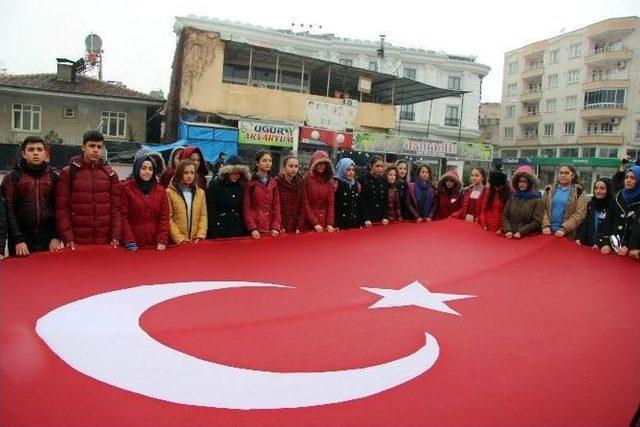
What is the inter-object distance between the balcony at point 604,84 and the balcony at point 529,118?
5.77m

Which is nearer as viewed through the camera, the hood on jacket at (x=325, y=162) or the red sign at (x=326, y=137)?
the hood on jacket at (x=325, y=162)

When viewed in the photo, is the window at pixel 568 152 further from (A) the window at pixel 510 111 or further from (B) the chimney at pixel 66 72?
(B) the chimney at pixel 66 72

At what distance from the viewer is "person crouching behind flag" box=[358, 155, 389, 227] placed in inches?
234

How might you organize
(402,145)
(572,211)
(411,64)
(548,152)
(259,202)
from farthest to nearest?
(548,152) < (411,64) < (402,145) < (572,211) < (259,202)

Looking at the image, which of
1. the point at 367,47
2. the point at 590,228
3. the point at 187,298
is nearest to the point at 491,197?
the point at 590,228

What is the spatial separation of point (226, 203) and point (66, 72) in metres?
25.5

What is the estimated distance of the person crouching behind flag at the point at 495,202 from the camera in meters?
5.62

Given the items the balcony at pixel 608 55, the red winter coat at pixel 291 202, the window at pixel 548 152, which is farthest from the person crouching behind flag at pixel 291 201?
the window at pixel 548 152

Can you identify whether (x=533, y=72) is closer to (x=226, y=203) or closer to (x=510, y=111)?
(x=510, y=111)

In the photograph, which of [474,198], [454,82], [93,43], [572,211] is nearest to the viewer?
[572,211]

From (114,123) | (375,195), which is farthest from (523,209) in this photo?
(114,123)

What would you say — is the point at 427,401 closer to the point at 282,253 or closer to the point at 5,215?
the point at 282,253

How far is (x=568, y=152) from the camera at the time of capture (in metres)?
45.5

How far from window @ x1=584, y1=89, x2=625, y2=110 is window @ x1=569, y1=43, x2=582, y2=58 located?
447 cm
